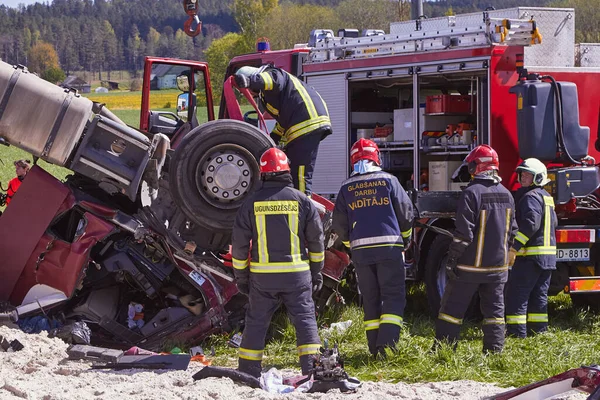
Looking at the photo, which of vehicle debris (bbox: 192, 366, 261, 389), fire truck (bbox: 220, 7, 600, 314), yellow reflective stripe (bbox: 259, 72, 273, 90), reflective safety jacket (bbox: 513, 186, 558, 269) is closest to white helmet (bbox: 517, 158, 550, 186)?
reflective safety jacket (bbox: 513, 186, 558, 269)

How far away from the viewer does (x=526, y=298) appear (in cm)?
723

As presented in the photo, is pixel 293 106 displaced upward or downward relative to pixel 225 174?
upward

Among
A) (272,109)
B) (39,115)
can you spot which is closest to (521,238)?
(272,109)

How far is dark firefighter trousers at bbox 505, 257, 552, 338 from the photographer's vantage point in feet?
23.7

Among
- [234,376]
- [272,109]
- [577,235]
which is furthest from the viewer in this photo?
[577,235]

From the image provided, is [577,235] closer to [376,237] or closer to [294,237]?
[376,237]

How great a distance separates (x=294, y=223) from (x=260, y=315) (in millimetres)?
666

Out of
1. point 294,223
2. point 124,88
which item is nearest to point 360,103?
point 294,223

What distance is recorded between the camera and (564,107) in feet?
25.2

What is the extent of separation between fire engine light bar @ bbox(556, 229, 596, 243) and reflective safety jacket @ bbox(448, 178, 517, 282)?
1.31 metres

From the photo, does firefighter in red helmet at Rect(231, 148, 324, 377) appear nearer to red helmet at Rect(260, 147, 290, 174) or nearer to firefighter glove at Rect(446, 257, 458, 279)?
red helmet at Rect(260, 147, 290, 174)

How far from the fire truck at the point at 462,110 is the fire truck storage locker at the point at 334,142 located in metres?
0.01

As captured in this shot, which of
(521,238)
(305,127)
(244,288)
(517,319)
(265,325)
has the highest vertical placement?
(305,127)

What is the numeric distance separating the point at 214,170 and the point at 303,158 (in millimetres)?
880
